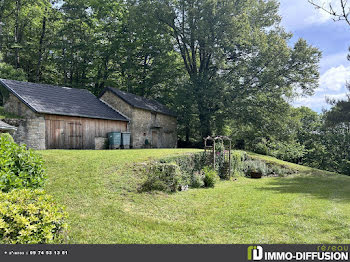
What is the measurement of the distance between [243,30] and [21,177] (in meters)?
24.8

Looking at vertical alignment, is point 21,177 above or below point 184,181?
above

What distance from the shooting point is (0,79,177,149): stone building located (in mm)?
16188

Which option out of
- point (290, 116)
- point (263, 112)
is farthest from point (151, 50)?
point (290, 116)

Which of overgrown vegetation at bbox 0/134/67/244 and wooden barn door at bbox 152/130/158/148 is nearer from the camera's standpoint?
overgrown vegetation at bbox 0/134/67/244

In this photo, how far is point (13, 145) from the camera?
6.07m

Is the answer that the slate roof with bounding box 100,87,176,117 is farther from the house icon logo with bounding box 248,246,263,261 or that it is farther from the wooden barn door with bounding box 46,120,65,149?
the house icon logo with bounding box 248,246,263,261

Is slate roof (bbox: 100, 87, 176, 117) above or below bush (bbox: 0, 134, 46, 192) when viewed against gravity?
above

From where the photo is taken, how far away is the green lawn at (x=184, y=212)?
5289mm

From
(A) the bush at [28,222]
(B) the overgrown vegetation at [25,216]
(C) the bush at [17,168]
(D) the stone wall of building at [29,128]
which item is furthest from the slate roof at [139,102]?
(A) the bush at [28,222]

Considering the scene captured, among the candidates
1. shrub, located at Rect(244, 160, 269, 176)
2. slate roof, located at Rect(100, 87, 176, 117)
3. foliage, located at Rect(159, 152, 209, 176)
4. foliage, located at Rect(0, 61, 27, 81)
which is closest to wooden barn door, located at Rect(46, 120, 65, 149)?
slate roof, located at Rect(100, 87, 176, 117)

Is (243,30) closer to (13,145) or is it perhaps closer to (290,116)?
(290,116)

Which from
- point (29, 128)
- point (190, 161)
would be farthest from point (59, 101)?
point (190, 161)

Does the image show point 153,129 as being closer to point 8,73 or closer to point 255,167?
point 255,167

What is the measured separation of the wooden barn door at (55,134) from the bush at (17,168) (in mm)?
11238
